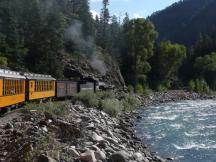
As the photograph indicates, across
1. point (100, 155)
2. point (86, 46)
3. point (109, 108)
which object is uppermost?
point (86, 46)

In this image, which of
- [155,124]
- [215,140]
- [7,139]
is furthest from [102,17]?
[7,139]

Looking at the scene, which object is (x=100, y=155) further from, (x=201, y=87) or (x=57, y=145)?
(x=201, y=87)

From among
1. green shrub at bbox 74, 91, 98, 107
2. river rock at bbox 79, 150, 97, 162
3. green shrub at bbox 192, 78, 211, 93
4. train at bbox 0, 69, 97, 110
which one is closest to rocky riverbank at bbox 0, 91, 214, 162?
river rock at bbox 79, 150, 97, 162

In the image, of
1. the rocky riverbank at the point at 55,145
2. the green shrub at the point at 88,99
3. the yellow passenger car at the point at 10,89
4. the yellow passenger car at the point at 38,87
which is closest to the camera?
the rocky riverbank at the point at 55,145

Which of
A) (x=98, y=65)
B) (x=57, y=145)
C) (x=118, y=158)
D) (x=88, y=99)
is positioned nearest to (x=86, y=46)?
(x=98, y=65)

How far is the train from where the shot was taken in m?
29.6

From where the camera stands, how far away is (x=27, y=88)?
38438mm

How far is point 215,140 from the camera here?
3425 centimetres

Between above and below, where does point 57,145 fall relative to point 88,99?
below

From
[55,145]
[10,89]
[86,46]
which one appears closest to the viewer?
[55,145]

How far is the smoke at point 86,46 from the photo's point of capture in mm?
105438

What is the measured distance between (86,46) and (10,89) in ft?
250

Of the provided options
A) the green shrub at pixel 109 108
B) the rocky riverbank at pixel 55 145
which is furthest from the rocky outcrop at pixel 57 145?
the green shrub at pixel 109 108

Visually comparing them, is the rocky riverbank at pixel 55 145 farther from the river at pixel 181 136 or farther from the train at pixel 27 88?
the train at pixel 27 88
